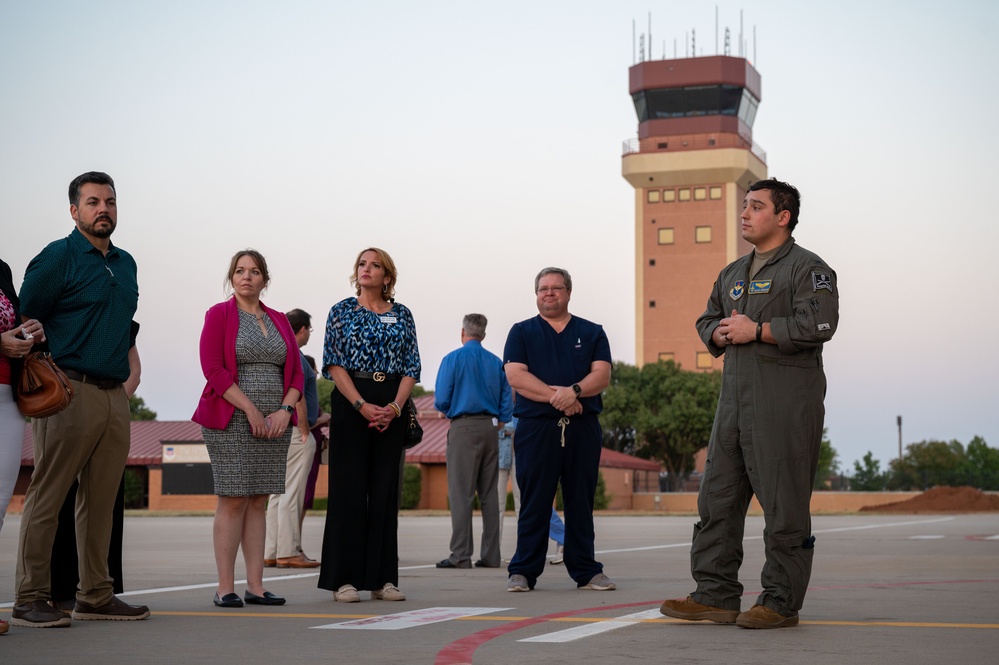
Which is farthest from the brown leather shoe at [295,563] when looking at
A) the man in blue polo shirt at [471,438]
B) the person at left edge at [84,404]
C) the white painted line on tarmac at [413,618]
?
the person at left edge at [84,404]

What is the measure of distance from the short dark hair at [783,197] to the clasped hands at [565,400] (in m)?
2.38

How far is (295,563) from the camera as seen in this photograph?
1231 centimetres

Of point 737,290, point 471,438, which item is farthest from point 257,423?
point 471,438

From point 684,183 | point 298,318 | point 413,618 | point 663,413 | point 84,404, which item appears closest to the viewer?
point 84,404

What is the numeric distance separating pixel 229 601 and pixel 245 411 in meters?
1.15

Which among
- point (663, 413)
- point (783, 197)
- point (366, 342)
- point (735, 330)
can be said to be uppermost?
point (663, 413)

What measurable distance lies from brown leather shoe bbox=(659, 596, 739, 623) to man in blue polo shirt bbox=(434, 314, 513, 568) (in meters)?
5.22

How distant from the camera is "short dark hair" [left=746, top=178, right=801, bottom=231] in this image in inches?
287

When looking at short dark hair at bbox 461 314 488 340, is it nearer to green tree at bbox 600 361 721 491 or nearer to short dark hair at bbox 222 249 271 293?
short dark hair at bbox 222 249 271 293

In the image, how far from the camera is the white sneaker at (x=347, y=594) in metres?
8.43

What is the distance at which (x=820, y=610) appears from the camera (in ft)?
26.0

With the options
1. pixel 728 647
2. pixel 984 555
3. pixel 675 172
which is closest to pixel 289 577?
pixel 728 647

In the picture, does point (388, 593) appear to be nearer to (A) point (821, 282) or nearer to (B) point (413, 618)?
(B) point (413, 618)

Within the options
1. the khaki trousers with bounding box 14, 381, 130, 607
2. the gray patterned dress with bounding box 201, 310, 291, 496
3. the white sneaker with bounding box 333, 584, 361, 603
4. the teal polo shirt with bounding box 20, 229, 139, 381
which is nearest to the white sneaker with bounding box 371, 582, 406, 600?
the white sneaker with bounding box 333, 584, 361, 603
